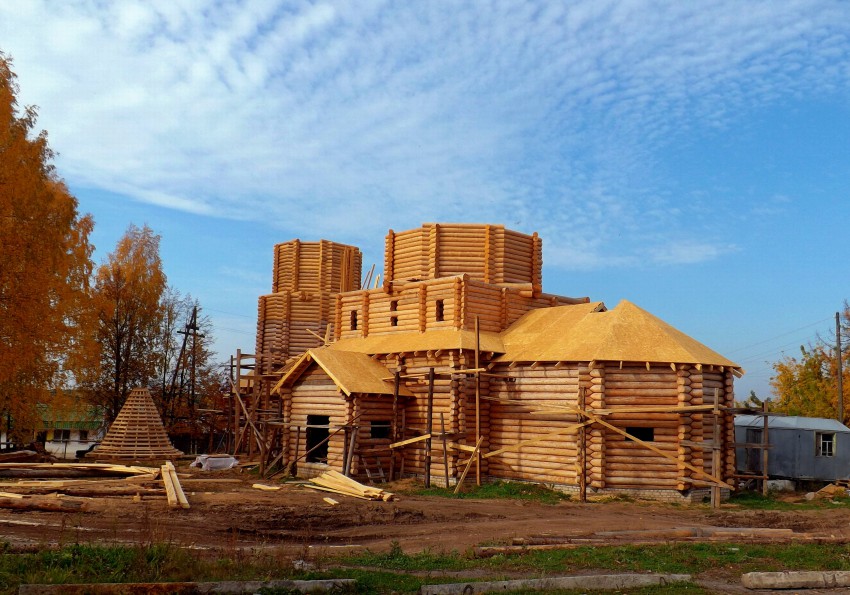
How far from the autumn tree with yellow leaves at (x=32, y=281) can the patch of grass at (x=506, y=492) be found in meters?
13.0

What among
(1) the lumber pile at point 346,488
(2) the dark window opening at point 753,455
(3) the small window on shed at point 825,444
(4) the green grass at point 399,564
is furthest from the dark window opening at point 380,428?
(3) the small window on shed at point 825,444

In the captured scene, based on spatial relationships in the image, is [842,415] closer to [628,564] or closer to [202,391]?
[628,564]

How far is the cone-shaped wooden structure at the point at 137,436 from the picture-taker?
31688 millimetres

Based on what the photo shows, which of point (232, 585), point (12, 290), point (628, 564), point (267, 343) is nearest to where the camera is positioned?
point (232, 585)

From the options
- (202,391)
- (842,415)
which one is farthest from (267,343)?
(842,415)

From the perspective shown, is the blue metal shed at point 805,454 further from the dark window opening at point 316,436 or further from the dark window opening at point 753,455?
the dark window opening at point 316,436

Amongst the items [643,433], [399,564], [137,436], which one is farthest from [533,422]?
[137,436]

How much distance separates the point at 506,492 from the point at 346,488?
203 inches

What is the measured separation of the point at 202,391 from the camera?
151 feet

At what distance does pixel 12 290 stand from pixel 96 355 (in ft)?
17.0

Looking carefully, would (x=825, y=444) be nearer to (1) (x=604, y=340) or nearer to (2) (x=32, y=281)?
(1) (x=604, y=340)

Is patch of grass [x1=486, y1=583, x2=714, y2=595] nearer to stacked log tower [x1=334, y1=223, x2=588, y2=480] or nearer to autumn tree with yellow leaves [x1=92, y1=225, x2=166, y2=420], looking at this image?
stacked log tower [x1=334, y1=223, x2=588, y2=480]

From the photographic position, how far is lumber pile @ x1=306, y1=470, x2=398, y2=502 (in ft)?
66.2

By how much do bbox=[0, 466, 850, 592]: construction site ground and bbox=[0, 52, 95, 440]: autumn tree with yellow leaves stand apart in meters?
7.07
